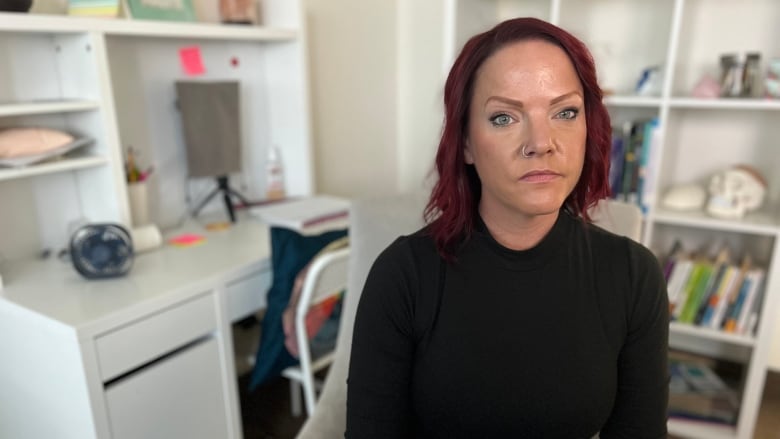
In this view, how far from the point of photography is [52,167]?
1.39m

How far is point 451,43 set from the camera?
1.89 metres

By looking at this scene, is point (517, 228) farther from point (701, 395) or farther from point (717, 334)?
point (701, 395)

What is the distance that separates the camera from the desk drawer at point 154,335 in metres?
1.21

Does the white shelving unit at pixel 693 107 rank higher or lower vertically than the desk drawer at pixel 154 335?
higher

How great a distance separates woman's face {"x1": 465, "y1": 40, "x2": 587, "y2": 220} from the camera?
77cm

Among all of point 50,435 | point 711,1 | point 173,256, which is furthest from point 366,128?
point 50,435

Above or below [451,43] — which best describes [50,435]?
below

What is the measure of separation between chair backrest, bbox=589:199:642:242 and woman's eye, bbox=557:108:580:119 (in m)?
0.38

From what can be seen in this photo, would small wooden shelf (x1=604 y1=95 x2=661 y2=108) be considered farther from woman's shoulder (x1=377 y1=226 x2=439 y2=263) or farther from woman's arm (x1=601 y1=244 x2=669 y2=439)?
woman's shoulder (x1=377 y1=226 x2=439 y2=263)

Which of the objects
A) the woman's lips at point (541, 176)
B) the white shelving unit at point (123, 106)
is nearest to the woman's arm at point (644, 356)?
the woman's lips at point (541, 176)

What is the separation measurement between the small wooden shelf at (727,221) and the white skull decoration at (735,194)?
29 mm

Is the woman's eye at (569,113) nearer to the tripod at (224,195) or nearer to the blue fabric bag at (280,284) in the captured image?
the blue fabric bag at (280,284)

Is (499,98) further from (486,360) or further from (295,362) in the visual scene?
(295,362)

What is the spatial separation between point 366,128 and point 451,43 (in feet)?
2.53
